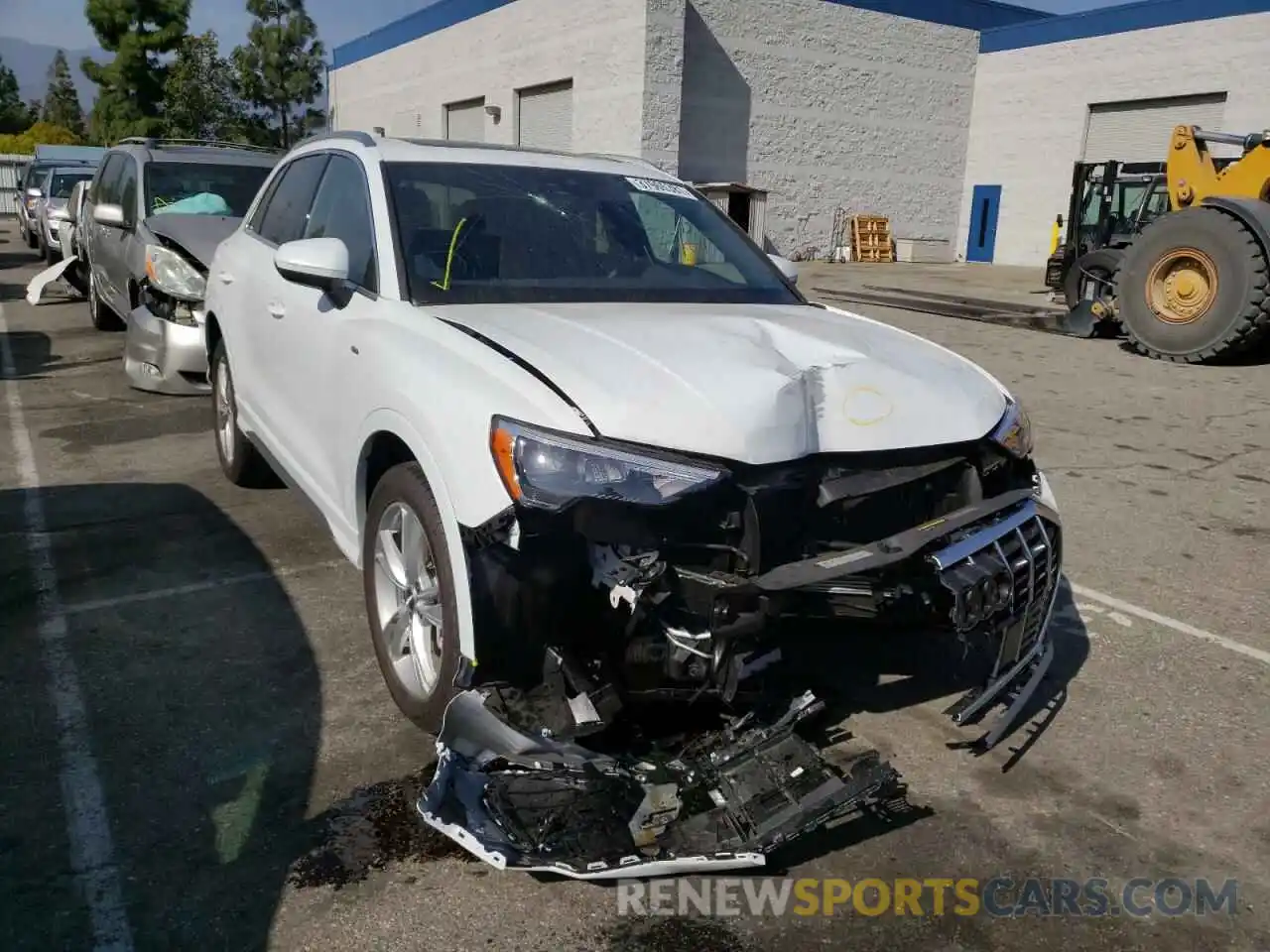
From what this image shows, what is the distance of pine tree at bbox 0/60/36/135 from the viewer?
230 feet

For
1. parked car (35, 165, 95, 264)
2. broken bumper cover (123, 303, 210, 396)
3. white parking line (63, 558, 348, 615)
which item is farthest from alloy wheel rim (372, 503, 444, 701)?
parked car (35, 165, 95, 264)

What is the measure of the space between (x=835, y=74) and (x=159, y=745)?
28.0 metres

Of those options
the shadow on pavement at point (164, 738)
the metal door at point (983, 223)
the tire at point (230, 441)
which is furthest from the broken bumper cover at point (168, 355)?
the metal door at point (983, 223)

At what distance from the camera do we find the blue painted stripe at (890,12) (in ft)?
94.2

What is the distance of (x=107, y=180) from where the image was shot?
10062 millimetres

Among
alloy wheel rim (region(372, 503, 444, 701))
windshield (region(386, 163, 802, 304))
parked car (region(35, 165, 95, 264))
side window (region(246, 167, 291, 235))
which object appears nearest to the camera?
alloy wheel rim (region(372, 503, 444, 701))

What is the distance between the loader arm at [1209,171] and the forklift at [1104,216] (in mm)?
861

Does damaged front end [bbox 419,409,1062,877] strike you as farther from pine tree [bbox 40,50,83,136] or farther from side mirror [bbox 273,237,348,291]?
pine tree [bbox 40,50,83,136]

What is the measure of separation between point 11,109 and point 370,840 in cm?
8898

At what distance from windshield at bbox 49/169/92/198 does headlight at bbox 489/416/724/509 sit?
1878cm

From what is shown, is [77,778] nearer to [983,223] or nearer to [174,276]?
[174,276]

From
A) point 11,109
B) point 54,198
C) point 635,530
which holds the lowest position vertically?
point 635,530

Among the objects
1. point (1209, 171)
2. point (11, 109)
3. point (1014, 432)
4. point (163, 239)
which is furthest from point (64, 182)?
point (11, 109)

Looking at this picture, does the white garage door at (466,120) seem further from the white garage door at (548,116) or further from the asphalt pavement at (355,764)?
the asphalt pavement at (355,764)
